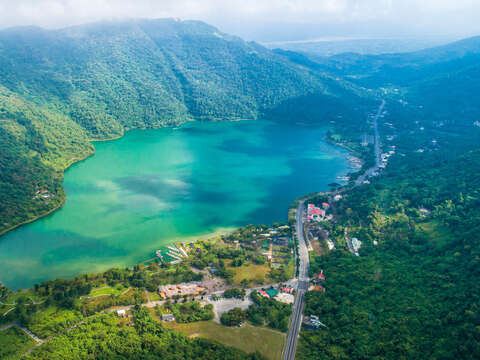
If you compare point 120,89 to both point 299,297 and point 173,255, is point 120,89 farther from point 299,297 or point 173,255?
point 299,297

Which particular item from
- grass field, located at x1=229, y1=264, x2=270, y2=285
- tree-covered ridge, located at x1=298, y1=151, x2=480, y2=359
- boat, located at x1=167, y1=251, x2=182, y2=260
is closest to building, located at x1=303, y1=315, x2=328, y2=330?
tree-covered ridge, located at x1=298, y1=151, x2=480, y2=359

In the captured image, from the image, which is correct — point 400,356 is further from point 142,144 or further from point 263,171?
point 142,144

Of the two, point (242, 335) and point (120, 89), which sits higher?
point (120, 89)

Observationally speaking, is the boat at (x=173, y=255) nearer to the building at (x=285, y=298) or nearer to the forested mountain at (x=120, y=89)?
the building at (x=285, y=298)

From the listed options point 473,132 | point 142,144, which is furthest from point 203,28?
point 473,132

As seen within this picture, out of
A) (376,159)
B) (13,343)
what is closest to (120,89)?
(376,159)

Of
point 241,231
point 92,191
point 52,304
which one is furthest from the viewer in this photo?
point 92,191

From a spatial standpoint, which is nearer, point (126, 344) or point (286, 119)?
point (126, 344)
